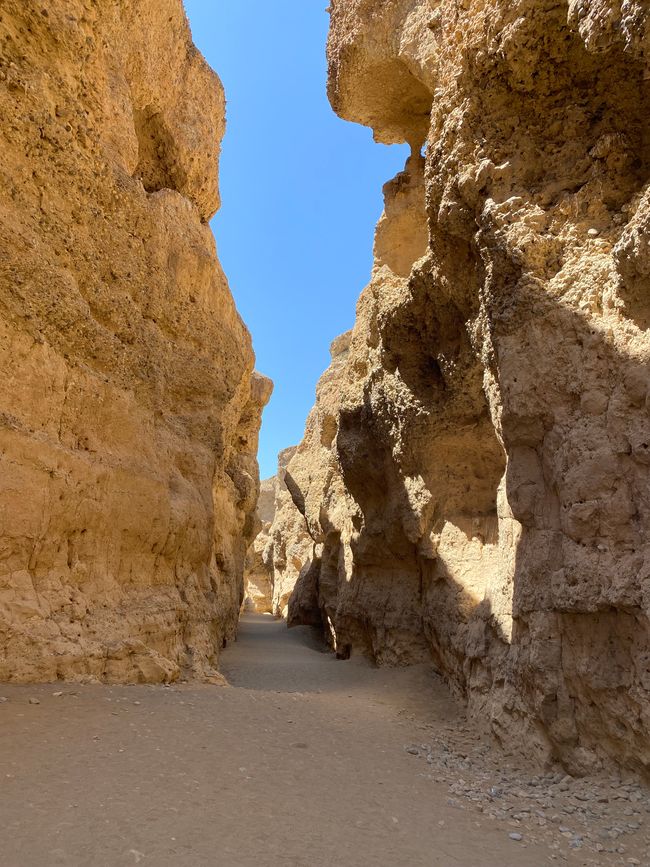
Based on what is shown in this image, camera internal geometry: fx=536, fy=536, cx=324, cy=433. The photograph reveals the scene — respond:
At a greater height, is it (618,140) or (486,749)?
(618,140)

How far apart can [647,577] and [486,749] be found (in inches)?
123

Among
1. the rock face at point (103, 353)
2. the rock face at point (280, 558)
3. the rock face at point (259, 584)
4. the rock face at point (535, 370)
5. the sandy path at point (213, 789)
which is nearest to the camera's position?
the sandy path at point (213, 789)

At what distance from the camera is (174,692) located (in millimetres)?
6469

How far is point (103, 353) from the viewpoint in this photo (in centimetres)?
770

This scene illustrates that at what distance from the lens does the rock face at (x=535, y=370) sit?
5.18 metres

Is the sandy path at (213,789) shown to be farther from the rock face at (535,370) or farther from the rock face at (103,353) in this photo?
the rock face at (535,370)

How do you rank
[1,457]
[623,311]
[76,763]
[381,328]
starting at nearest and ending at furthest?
[76,763]
[623,311]
[1,457]
[381,328]

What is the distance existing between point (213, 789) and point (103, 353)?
5.82m

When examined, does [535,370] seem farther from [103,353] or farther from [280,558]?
[280,558]

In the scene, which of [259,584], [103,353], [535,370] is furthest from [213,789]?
[259,584]

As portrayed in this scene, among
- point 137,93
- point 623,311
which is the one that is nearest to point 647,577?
point 623,311

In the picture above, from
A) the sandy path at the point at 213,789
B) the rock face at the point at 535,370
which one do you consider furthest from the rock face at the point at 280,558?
the sandy path at the point at 213,789

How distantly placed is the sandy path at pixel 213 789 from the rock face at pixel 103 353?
1.36m

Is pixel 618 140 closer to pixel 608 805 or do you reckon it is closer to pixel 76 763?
pixel 608 805
